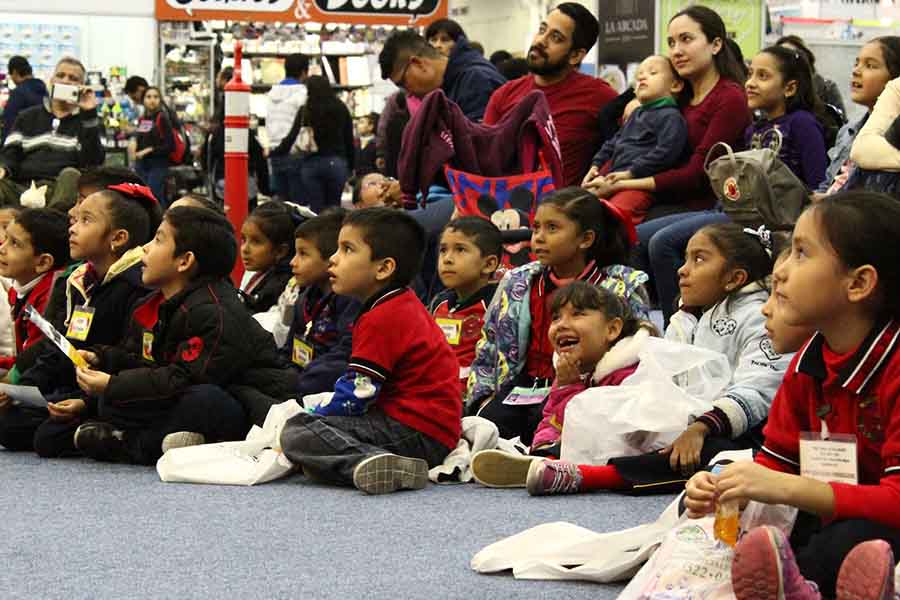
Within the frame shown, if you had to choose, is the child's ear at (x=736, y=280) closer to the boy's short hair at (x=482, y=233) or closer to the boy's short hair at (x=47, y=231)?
the boy's short hair at (x=482, y=233)

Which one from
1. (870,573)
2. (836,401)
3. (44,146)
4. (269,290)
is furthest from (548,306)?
(44,146)

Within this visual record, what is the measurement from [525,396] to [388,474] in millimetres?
725

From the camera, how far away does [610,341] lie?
374 cm

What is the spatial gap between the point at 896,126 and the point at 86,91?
5.59 m

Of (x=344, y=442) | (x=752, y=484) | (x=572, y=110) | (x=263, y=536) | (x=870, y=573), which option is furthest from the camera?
(x=572, y=110)

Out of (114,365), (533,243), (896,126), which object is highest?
(896,126)

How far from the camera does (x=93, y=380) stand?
153 inches

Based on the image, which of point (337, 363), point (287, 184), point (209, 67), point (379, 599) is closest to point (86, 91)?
point (287, 184)

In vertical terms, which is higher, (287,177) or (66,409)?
(287,177)

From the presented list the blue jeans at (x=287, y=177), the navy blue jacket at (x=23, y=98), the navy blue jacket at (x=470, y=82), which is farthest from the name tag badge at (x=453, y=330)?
the navy blue jacket at (x=23, y=98)

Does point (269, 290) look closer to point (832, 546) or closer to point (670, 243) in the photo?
point (670, 243)

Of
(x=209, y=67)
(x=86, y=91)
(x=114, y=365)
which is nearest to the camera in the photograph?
(x=114, y=365)

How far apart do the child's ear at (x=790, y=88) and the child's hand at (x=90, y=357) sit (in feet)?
7.93

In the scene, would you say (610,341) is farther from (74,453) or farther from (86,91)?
(86,91)
